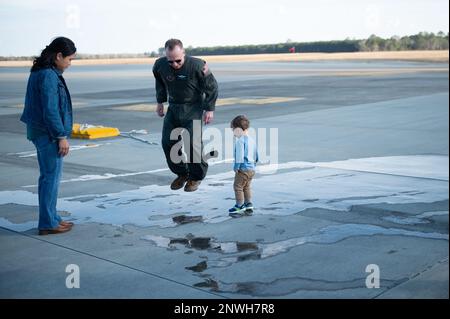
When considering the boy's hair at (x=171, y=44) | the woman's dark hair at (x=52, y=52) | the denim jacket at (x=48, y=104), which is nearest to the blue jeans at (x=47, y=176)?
the denim jacket at (x=48, y=104)

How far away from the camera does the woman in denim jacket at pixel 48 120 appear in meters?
5.47

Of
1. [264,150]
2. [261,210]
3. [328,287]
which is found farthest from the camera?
[264,150]

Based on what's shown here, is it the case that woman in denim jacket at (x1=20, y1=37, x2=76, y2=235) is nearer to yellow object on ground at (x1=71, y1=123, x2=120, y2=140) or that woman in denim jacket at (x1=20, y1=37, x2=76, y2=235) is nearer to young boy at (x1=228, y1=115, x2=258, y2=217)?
young boy at (x1=228, y1=115, x2=258, y2=217)

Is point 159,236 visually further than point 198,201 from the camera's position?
No

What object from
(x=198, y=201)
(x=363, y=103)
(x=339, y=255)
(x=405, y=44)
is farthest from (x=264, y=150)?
(x=405, y=44)

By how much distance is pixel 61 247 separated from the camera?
5.24 metres

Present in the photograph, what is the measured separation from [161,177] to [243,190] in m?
2.18

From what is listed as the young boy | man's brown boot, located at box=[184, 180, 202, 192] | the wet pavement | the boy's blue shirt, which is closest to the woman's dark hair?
the wet pavement

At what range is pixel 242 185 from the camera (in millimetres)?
6281

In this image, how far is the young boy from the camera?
624 centimetres

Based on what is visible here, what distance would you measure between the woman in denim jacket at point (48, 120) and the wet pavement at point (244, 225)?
31cm

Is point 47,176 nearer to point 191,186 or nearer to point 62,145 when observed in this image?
point 62,145

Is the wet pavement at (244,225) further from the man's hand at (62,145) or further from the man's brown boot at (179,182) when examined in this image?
the man's hand at (62,145)
